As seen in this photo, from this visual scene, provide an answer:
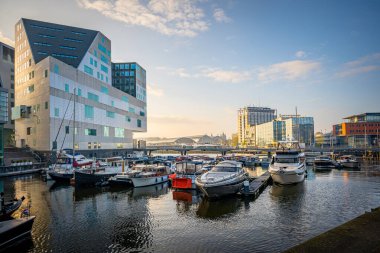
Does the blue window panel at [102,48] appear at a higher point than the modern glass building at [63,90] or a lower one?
higher

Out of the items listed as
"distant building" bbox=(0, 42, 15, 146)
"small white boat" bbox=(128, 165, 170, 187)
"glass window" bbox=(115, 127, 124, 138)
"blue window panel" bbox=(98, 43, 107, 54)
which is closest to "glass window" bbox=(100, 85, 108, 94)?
"blue window panel" bbox=(98, 43, 107, 54)

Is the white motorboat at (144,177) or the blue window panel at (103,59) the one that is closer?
the white motorboat at (144,177)

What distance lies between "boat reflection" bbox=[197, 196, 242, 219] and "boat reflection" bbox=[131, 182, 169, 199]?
7.87m

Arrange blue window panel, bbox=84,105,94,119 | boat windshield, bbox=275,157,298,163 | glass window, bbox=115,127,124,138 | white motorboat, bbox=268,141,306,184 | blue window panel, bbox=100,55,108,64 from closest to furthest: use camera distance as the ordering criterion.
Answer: white motorboat, bbox=268,141,306,184 → boat windshield, bbox=275,157,298,163 → blue window panel, bbox=84,105,94,119 → blue window panel, bbox=100,55,108,64 → glass window, bbox=115,127,124,138

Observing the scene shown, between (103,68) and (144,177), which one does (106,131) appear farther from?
(144,177)

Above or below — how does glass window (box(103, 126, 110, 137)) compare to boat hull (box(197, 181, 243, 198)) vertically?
above

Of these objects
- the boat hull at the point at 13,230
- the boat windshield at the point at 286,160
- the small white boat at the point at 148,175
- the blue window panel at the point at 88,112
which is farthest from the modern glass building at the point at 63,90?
the boat hull at the point at 13,230

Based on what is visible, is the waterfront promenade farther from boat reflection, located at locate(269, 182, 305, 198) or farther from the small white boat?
the small white boat

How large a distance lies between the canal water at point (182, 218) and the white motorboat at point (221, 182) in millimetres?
1182

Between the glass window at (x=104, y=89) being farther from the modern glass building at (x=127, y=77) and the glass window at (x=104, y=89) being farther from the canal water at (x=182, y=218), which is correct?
the canal water at (x=182, y=218)

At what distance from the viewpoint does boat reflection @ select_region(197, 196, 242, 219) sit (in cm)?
2467

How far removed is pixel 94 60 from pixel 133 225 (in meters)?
81.3

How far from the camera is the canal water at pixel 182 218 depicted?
17609 millimetres

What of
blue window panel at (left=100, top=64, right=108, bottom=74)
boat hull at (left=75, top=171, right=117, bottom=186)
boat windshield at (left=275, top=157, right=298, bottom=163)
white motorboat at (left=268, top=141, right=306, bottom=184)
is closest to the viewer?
white motorboat at (left=268, top=141, right=306, bottom=184)
